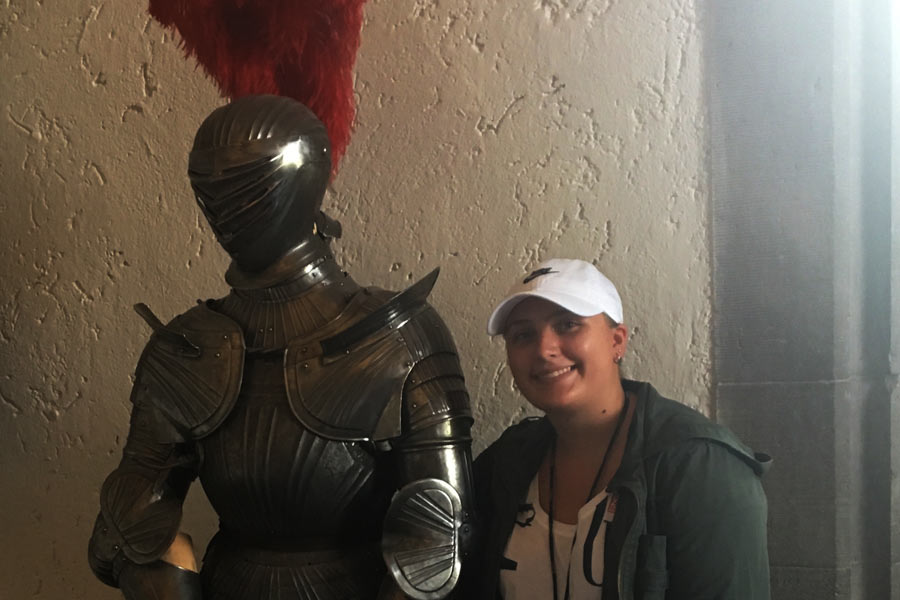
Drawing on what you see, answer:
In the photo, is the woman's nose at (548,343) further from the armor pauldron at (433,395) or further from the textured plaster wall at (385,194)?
the textured plaster wall at (385,194)

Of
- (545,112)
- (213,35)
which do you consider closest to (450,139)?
(545,112)

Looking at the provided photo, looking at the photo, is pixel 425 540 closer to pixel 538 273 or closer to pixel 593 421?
pixel 593 421

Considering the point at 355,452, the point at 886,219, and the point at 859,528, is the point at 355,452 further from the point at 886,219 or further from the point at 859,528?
the point at 886,219

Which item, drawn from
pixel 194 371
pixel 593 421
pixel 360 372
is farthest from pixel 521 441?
pixel 194 371

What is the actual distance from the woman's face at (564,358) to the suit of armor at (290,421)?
181mm

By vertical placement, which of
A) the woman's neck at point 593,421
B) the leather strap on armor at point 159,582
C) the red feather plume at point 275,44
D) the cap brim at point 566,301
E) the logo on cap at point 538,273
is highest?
the red feather plume at point 275,44

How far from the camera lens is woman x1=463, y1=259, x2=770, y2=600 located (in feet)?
4.23

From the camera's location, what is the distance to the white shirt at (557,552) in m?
1.34

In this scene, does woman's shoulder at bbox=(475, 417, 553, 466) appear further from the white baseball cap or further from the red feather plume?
the red feather plume

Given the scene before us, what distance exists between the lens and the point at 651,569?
1283 mm

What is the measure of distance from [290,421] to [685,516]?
0.67 meters

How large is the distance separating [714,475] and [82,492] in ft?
5.47

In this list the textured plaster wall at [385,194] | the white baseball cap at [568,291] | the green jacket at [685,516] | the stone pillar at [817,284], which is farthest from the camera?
the textured plaster wall at [385,194]

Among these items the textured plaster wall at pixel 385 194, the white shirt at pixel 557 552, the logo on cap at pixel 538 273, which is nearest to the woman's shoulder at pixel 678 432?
the white shirt at pixel 557 552
